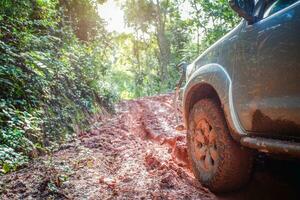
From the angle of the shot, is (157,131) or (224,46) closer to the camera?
(224,46)

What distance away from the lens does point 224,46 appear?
3.06 meters

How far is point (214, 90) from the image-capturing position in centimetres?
334

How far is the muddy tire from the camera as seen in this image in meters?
2.87

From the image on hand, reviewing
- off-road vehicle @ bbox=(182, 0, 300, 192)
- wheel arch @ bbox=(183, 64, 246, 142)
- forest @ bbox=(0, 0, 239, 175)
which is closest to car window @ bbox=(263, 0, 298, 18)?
off-road vehicle @ bbox=(182, 0, 300, 192)

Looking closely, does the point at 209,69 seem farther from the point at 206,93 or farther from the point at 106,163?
the point at 106,163

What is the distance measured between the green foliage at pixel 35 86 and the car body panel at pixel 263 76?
10.00ft

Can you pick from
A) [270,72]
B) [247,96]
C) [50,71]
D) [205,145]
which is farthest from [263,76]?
[50,71]

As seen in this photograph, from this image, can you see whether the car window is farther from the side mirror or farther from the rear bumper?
the rear bumper

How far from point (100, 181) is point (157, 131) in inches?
152

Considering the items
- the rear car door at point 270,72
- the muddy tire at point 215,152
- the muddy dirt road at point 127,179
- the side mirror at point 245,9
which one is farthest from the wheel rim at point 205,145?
the side mirror at point 245,9

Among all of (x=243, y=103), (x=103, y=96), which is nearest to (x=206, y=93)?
(x=243, y=103)

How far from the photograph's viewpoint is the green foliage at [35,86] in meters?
4.78

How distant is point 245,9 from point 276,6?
24 cm

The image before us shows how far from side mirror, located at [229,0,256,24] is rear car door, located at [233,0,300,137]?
0.22ft
